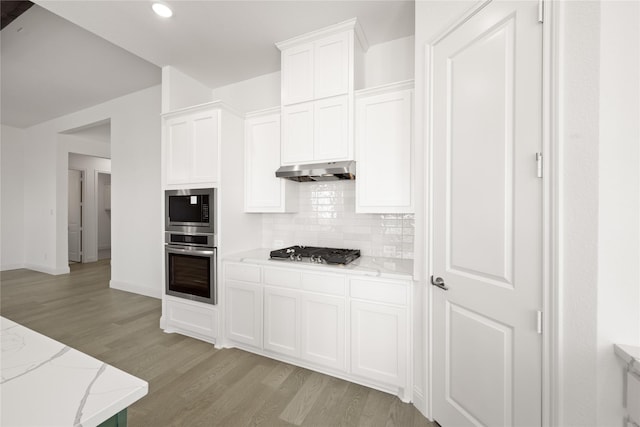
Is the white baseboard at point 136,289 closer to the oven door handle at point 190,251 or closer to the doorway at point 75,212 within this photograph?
the oven door handle at point 190,251

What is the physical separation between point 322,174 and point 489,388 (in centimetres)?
174

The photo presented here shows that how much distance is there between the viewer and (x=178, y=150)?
2908 mm

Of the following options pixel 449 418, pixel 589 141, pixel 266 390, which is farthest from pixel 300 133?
pixel 449 418

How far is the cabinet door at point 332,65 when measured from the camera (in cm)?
233

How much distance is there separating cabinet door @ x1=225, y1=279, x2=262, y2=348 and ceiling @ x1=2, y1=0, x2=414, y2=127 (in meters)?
2.29

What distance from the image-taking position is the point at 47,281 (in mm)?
4945

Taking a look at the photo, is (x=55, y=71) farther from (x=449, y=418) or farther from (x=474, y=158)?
(x=449, y=418)

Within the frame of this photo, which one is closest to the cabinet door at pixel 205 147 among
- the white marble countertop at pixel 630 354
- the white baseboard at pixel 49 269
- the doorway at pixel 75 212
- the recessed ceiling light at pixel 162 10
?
the recessed ceiling light at pixel 162 10

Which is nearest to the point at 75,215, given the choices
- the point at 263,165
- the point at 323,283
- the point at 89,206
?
the point at 89,206

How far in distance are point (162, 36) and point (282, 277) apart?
8.03ft

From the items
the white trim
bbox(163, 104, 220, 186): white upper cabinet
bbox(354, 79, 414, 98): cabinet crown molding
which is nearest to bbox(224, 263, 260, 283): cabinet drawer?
bbox(163, 104, 220, 186): white upper cabinet

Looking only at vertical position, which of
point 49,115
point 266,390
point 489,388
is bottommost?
point 266,390

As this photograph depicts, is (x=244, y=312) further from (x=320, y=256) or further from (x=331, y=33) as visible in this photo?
(x=331, y=33)

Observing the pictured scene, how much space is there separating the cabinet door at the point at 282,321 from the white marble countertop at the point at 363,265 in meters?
0.24
